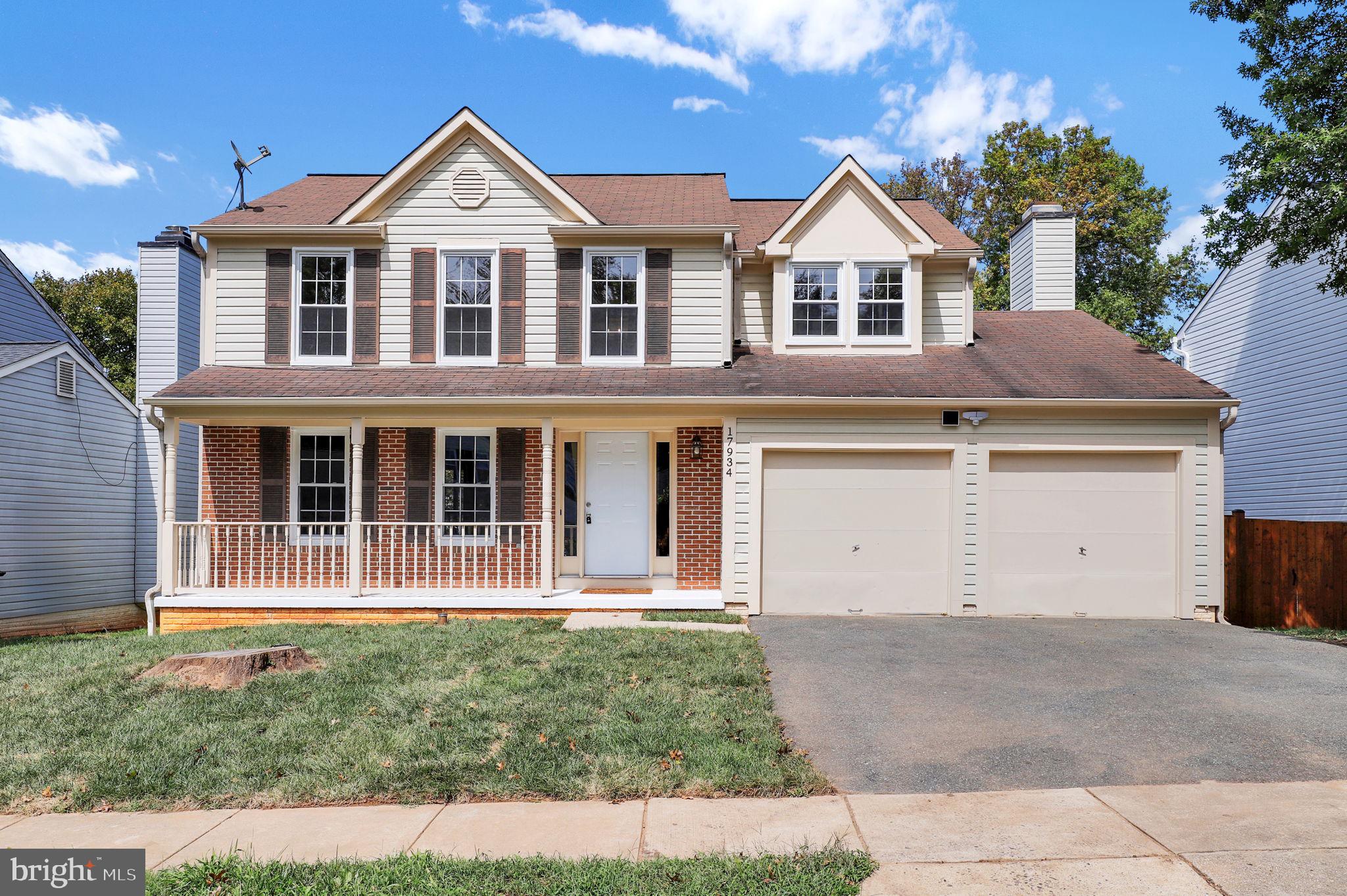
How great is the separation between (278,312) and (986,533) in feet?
34.0

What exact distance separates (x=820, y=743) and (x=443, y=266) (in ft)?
29.4

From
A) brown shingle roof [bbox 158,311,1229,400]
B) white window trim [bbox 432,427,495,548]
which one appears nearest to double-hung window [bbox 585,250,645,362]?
brown shingle roof [bbox 158,311,1229,400]

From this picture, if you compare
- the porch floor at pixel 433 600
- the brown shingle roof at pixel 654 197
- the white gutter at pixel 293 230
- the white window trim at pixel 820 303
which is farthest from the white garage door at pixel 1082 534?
the white gutter at pixel 293 230

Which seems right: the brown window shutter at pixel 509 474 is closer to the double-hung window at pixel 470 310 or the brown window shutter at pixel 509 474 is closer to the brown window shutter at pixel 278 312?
the double-hung window at pixel 470 310

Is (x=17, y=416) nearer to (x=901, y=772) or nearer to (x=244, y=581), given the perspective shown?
(x=244, y=581)

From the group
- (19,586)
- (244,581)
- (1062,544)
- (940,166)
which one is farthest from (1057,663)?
(940,166)

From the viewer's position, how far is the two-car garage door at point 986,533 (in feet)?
34.5

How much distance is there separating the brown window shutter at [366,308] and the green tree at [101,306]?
23569mm

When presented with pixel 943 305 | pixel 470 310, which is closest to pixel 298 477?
pixel 470 310

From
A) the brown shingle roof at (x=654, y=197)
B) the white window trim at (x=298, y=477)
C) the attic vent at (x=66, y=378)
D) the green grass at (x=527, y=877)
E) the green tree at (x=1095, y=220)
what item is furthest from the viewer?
the green tree at (x=1095, y=220)

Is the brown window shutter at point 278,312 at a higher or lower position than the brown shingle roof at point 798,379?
higher

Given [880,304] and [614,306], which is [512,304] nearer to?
[614,306]

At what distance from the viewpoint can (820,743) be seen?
5.46 metres

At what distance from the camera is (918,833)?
4066mm
